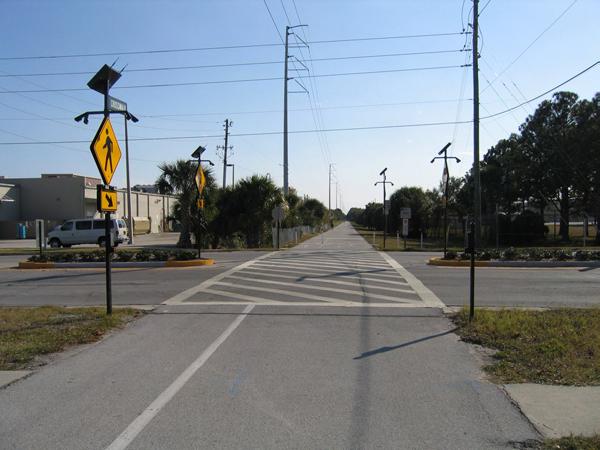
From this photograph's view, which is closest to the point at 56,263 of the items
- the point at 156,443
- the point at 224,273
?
the point at 224,273

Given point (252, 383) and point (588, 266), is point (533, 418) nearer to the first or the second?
point (252, 383)

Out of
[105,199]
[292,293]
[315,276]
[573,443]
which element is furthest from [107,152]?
[573,443]

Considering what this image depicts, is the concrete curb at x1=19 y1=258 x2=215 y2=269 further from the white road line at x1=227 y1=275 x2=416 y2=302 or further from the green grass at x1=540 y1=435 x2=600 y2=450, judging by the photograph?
the green grass at x1=540 y1=435 x2=600 y2=450

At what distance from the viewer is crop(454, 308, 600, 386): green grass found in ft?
20.0

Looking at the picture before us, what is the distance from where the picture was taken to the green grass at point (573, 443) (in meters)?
4.13

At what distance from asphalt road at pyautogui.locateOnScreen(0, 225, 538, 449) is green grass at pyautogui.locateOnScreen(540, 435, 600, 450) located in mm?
211

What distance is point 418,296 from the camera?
1261cm

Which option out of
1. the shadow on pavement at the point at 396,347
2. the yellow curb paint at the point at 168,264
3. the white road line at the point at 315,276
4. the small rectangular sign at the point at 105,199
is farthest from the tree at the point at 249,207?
the shadow on pavement at the point at 396,347

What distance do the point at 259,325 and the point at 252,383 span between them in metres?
3.30

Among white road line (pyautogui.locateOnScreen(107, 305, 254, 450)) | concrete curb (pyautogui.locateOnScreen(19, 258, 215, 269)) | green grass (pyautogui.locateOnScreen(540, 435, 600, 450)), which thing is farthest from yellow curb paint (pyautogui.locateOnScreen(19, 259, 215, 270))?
green grass (pyautogui.locateOnScreen(540, 435, 600, 450))

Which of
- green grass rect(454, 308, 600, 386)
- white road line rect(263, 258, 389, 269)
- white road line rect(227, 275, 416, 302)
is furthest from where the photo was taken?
white road line rect(263, 258, 389, 269)

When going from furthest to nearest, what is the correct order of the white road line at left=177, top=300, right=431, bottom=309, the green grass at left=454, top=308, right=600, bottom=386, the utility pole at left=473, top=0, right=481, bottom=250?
1. the utility pole at left=473, top=0, right=481, bottom=250
2. the white road line at left=177, top=300, right=431, bottom=309
3. the green grass at left=454, top=308, right=600, bottom=386

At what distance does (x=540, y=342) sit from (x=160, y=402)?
16.5 feet

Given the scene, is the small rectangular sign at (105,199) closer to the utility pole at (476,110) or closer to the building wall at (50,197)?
the utility pole at (476,110)
